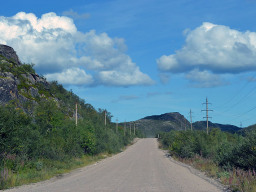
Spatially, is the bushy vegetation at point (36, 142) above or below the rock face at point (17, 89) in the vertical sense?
below

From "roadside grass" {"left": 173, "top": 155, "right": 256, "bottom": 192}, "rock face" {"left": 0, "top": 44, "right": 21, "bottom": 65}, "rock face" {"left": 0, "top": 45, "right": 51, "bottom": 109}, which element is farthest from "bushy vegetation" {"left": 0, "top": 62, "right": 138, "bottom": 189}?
"rock face" {"left": 0, "top": 44, "right": 21, "bottom": 65}

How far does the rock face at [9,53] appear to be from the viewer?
67.7 meters

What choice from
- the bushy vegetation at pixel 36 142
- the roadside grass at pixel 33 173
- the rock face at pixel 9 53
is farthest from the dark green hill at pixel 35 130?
the rock face at pixel 9 53

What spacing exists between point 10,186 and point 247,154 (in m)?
13.5

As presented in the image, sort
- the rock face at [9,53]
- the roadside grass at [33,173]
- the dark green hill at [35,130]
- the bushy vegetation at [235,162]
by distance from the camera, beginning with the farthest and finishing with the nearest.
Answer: the rock face at [9,53] → the dark green hill at [35,130] → the roadside grass at [33,173] → the bushy vegetation at [235,162]

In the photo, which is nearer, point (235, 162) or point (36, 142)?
point (235, 162)

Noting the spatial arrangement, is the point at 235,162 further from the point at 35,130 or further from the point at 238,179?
the point at 35,130

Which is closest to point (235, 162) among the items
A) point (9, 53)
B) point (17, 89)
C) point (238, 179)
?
point (238, 179)

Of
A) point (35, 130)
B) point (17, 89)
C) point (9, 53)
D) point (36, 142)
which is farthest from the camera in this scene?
point (9, 53)

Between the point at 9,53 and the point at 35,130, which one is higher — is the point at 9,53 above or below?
above

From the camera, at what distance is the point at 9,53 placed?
68.9m

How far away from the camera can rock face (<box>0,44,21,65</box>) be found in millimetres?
67675

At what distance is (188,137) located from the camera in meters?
39.8

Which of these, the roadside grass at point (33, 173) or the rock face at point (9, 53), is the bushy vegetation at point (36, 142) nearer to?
the roadside grass at point (33, 173)
